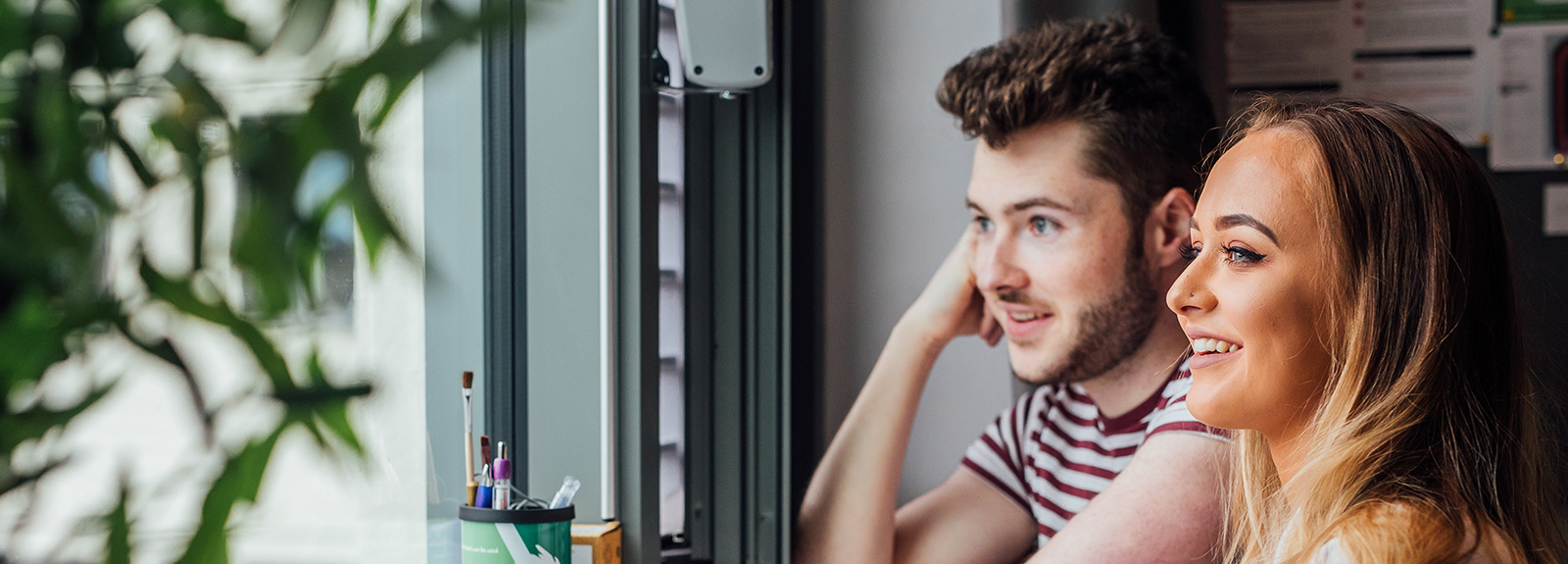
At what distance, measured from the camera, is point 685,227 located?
1.39 meters

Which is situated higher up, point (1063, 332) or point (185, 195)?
point (185, 195)

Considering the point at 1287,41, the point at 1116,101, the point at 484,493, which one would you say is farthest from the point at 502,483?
the point at 1287,41

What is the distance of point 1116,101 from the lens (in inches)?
50.3

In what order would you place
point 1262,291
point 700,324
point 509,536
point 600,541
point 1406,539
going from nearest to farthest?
point 1406,539
point 1262,291
point 509,536
point 600,541
point 700,324

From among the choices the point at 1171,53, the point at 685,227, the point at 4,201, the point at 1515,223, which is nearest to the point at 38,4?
the point at 4,201

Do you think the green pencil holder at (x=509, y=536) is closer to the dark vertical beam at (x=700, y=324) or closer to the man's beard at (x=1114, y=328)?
the dark vertical beam at (x=700, y=324)

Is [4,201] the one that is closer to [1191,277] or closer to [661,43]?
[1191,277]

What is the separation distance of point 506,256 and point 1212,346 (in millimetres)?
714

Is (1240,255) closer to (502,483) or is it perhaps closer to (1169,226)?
(1169,226)

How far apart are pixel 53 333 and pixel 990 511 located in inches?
55.0

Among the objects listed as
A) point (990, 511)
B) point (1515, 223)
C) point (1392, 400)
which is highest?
point (1515, 223)

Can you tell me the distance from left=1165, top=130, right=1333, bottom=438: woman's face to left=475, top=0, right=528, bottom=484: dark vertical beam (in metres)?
0.68

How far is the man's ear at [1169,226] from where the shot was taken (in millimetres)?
1276

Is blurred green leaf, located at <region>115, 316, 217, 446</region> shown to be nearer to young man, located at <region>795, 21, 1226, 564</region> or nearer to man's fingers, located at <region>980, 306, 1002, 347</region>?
young man, located at <region>795, 21, 1226, 564</region>
